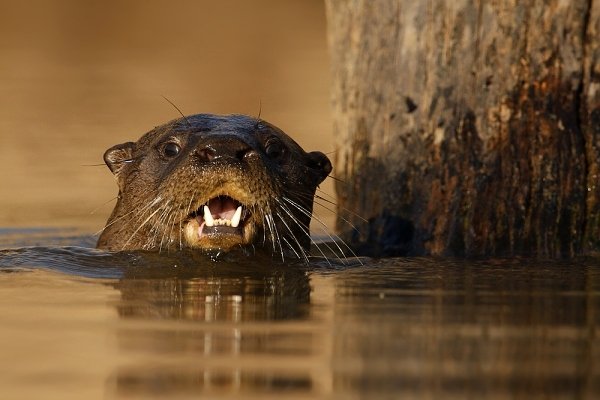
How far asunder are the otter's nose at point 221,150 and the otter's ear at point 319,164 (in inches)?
34.9

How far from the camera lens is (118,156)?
700cm

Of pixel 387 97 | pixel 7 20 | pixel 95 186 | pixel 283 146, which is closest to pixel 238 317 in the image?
pixel 283 146

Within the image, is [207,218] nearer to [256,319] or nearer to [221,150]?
[221,150]

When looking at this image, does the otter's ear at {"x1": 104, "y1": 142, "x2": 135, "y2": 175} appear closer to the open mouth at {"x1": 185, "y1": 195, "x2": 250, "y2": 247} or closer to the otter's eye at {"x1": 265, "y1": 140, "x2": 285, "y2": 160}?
the otter's eye at {"x1": 265, "y1": 140, "x2": 285, "y2": 160}

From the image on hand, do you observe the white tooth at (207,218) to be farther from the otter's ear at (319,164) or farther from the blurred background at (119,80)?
the blurred background at (119,80)

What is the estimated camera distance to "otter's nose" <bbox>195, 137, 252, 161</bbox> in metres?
6.06

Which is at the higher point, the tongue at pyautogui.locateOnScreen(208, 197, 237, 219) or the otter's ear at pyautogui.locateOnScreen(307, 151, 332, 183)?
the otter's ear at pyautogui.locateOnScreen(307, 151, 332, 183)

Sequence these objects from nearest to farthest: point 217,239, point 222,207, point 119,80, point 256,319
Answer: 1. point 256,319
2. point 217,239
3. point 222,207
4. point 119,80

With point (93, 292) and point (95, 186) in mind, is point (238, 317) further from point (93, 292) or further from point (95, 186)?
point (95, 186)

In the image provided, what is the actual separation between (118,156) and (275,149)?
786 mm

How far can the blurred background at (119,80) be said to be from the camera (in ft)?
33.5

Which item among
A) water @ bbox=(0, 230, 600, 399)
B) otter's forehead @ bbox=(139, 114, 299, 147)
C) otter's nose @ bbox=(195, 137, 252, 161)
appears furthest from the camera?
otter's forehead @ bbox=(139, 114, 299, 147)

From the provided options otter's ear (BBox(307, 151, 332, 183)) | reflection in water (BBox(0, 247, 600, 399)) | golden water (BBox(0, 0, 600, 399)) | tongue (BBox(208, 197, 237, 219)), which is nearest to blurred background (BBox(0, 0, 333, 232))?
golden water (BBox(0, 0, 600, 399))

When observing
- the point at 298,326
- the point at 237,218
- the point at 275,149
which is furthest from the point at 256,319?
the point at 275,149
